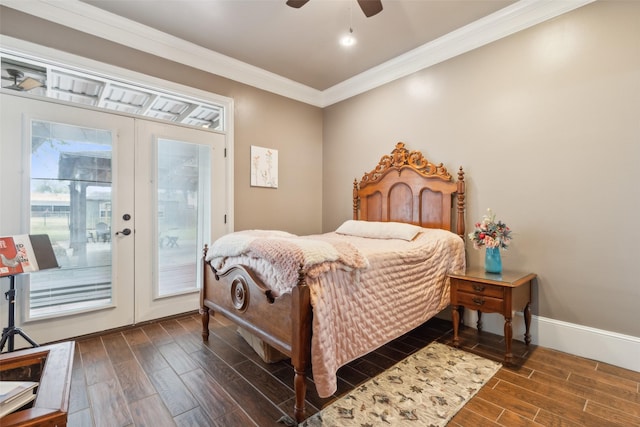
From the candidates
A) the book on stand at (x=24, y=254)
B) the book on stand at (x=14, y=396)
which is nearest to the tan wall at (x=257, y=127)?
the book on stand at (x=24, y=254)

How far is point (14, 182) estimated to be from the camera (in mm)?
2404

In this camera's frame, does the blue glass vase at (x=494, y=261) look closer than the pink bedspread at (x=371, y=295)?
No

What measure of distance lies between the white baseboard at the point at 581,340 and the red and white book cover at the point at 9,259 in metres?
3.85

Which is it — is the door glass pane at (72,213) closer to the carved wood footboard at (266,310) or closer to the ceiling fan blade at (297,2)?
the carved wood footboard at (266,310)

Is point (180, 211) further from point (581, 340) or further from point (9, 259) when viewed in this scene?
point (581, 340)

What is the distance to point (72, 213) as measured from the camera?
2664 mm

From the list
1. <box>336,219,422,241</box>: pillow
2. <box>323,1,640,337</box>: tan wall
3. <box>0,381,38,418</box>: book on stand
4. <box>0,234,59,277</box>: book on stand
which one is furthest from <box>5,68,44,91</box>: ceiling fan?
<box>323,1,640,337</box>: tan wall

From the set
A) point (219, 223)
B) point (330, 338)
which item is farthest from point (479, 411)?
point (219, 223)

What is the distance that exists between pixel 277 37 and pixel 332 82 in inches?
49.9

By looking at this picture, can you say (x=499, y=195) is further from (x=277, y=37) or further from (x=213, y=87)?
(x=213, y=87)

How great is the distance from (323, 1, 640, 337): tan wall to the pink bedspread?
0.72 m

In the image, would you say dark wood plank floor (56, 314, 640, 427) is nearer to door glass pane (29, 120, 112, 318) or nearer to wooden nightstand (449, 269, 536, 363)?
wooden nightstand (449, 269, 536, 363)

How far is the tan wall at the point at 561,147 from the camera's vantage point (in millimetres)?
2212

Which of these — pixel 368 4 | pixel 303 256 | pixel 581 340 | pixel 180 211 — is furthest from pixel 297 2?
pixel 581 340
